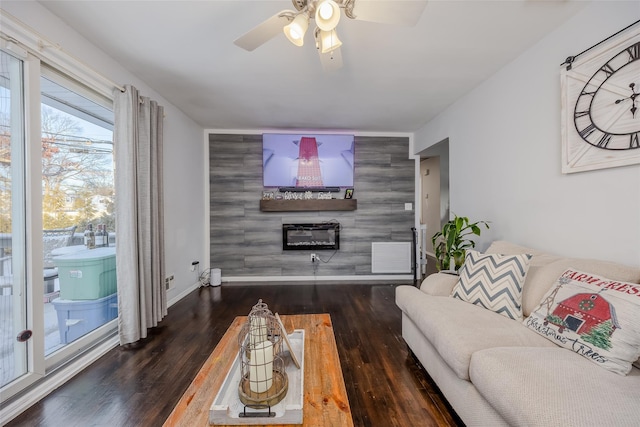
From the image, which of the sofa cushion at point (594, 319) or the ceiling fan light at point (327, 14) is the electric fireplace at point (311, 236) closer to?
the sofa cushion at point (594, 319)

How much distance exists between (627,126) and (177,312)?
13.4ft

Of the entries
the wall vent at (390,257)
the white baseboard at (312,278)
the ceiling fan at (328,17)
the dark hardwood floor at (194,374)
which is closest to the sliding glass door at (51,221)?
the dark hardwood floor at (194,374)

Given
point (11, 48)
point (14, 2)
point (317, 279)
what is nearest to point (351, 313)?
point (317, 279)

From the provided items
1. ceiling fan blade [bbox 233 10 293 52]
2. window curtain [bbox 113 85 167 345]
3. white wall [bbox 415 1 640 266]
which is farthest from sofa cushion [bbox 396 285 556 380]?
window curtain [bbox 113 85 167 345]

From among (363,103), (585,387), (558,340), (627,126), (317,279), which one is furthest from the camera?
(317,279)

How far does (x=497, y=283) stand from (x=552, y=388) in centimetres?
81

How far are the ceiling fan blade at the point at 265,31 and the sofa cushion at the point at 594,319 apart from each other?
2.10m

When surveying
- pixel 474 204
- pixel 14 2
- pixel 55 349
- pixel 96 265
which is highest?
pixel 14 2

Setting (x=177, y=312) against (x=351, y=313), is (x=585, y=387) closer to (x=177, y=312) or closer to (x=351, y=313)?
(x=351, y=313)

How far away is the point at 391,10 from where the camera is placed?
4.17 feet

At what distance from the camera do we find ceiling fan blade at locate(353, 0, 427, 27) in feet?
3.99

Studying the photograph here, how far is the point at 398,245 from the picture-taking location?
430 cm

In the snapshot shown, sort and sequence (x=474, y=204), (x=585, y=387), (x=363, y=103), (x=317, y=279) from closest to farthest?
(x=585, y=387) → (x=474, y=204) → (x=363, y=103) → (x=317, y=279)

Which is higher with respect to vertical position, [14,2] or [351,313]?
[14,2]
